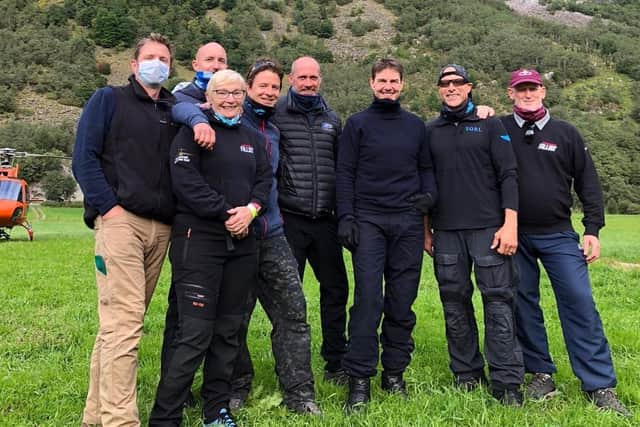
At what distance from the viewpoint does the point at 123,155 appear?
354 cm

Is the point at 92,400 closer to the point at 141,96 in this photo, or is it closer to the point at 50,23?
the point at 141,96

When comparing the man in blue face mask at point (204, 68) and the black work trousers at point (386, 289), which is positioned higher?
the man in blue face mask at point (204, 68)

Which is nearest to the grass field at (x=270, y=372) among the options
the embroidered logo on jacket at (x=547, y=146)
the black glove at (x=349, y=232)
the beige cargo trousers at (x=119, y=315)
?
the beige cargo trousers at (x=119, y=315)

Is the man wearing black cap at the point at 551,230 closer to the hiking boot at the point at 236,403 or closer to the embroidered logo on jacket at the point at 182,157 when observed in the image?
the hiking boot at the point at 236,403

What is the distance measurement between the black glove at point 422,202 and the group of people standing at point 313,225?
0.02 metres

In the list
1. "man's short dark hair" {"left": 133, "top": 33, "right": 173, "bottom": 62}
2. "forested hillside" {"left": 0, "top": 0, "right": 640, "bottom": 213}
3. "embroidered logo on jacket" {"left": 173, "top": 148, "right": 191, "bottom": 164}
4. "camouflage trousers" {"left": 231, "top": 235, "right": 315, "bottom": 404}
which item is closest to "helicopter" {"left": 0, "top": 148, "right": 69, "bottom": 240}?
"man's short dark hair" {"left": 133, "top": 33, "right": 173, "bottom": 62}

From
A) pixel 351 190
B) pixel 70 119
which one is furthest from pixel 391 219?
pixel 70 119

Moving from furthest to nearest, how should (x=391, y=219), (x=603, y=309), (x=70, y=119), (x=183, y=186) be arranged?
(x=70, y=119)
(x=603, y=309)
(x=391, y=219)
(x=183, y=186)

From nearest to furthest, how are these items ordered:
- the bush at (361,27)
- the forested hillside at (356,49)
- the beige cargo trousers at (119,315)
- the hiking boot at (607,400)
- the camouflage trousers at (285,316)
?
the beige cargo trousers at (119,315), the hiking boot at (607,400), the camouflage trousers at (285,316), the forested hillside at (356,49), the bush at (361,27)

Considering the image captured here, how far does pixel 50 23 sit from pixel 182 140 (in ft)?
431

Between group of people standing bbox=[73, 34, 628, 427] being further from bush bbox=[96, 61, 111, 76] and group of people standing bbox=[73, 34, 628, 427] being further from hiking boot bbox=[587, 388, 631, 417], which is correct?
bush bbox=[96, 61, 111, 76]

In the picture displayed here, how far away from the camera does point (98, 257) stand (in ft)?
11.7

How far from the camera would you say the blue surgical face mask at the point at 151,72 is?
3.70 metres

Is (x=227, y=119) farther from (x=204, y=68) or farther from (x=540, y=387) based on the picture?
(x=540, y=387)
